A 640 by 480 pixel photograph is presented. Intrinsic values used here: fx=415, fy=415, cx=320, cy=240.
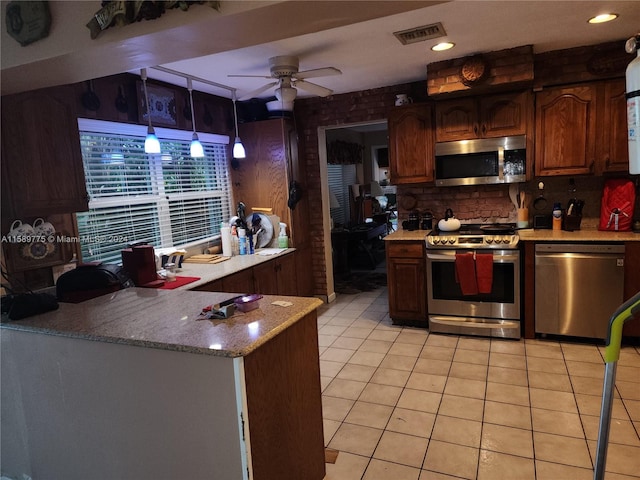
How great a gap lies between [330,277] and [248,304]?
332cm

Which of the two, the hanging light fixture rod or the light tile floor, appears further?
the hanging light fixture rod

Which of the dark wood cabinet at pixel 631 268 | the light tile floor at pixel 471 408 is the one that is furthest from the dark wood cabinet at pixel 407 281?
the dark wood cabinet at pixel 631 268

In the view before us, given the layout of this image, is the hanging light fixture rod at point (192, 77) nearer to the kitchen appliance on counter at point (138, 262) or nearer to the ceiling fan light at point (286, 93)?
the ceiling fan light at point (286, 93)

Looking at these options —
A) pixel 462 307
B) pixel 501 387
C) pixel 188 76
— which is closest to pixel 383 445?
pixel 501 387

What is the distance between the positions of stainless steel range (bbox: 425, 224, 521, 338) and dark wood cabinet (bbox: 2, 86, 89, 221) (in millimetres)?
2794

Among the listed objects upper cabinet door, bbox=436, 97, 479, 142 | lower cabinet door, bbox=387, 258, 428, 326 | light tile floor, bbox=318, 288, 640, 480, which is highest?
upper cabinet door, bbox=436, 97, 479, 142

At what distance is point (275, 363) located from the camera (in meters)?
1.61

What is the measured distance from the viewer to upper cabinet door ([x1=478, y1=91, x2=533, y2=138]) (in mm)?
3607

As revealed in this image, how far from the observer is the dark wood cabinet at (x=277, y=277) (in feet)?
11.8

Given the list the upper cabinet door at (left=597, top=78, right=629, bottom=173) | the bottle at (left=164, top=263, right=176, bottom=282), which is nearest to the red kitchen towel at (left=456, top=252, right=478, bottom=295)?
the upper cabinet door at (left=597, top=78, right=629, bottom=173)

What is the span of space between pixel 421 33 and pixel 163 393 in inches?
104

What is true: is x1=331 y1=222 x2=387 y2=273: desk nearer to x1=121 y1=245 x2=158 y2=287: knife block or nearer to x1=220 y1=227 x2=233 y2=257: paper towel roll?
x1=220 y1=227 x2=233 y2=257: paper towel roll

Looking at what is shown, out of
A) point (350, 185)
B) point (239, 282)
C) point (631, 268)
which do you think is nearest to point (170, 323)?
point (239, 282)

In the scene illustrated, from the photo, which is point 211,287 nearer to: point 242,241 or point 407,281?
point 242,241
